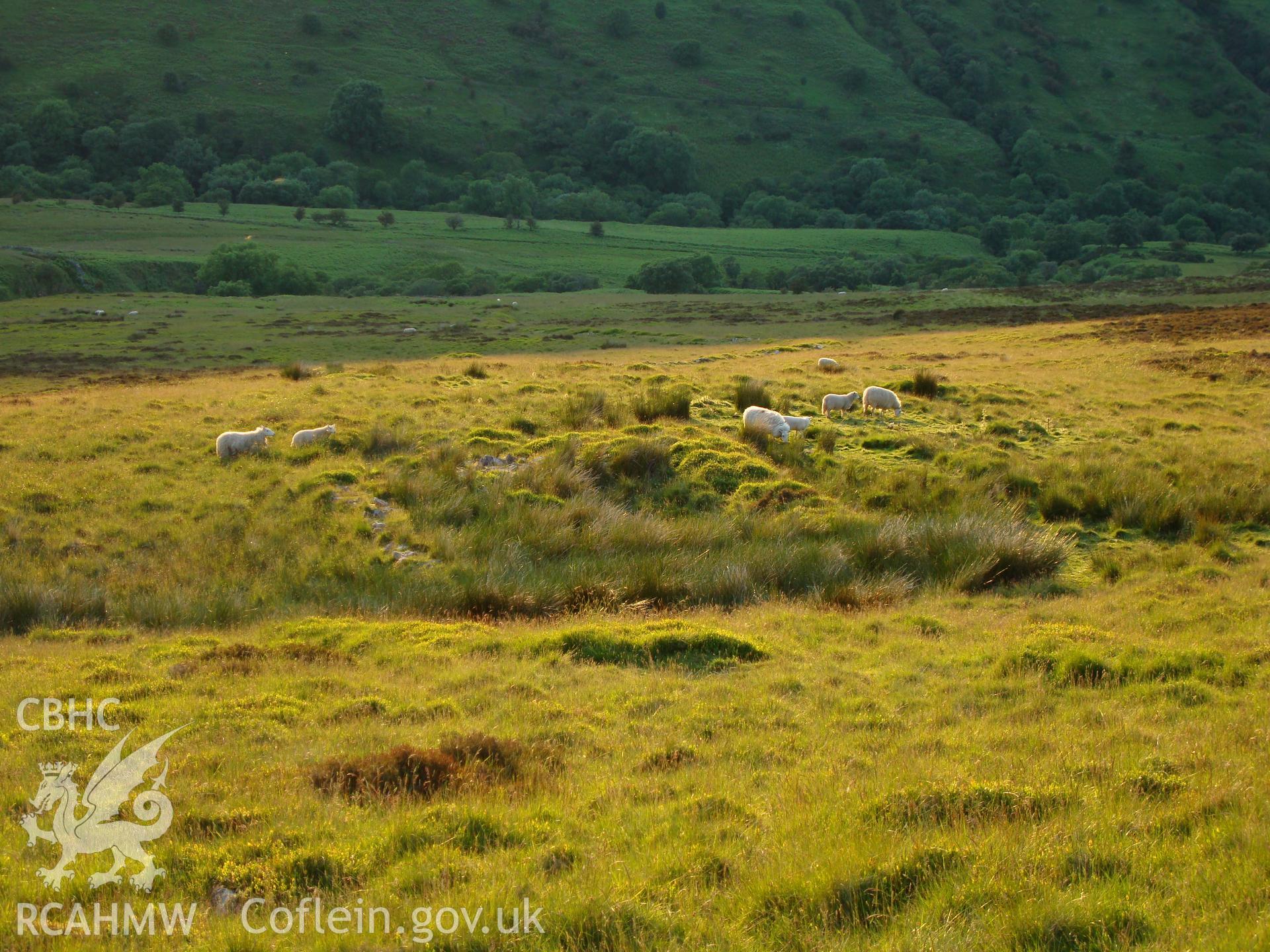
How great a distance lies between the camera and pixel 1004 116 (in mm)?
190000

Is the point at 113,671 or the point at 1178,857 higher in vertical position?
the point at 1178,857

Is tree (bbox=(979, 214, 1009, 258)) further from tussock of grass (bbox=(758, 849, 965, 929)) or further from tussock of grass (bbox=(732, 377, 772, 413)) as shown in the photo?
tussock of grass (bbox=(758, 849, 965, 929))

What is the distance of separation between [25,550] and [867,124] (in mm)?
194683

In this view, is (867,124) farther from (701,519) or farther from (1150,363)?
(701,519)

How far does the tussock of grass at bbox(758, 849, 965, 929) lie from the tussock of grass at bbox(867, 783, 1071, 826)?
51cm

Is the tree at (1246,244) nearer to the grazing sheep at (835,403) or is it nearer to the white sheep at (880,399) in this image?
the white sheep at (880,399)

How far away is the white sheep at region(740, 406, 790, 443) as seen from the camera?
61.9 feet

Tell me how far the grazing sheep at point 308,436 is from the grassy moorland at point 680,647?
70cm

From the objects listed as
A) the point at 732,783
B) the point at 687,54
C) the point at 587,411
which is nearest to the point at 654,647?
the point at 732,783

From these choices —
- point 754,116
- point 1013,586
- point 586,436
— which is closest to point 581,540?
point 586,436

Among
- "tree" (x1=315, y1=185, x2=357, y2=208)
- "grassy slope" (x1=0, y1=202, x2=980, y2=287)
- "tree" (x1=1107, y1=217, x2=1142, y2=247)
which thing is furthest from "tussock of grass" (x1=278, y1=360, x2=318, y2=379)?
"tree" (x1=1107, y1=217, x2=1142, y2=247)

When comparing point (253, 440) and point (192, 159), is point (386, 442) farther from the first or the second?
point (192, 159)

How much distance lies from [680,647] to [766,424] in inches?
383

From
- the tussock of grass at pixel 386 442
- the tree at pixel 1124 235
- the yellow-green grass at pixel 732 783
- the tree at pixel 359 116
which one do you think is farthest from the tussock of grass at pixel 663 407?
the tree at pixel 359 116
